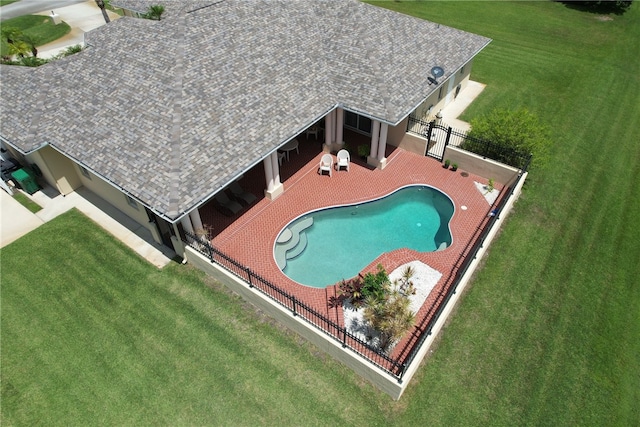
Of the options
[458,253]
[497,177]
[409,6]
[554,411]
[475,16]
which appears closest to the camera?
[554,411]

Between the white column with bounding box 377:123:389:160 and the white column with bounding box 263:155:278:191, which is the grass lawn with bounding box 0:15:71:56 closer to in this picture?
the white column with bounding box 263:155:278:191

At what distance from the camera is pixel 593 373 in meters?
14.7

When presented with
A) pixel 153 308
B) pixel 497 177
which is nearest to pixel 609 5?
pixel 497 177

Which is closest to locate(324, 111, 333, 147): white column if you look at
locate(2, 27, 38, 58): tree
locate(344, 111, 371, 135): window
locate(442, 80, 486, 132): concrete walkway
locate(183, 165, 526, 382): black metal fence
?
locate(344, 111, 371, 135): window

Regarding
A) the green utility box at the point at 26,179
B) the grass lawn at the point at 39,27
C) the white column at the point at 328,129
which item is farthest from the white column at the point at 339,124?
the grass lawn at the point at 39,27

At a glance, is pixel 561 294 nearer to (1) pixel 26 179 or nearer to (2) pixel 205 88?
(2) pixel 205 88

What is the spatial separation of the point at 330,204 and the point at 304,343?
794 cm

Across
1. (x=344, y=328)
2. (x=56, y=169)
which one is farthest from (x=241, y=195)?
(x=56, y=169)

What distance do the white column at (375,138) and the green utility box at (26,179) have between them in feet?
61.4

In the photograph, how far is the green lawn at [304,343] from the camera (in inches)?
543

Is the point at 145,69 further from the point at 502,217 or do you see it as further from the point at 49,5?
the point at 49,5

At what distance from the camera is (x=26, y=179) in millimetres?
21188

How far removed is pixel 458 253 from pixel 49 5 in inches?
2091

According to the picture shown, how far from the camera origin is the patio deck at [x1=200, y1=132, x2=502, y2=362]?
17.4 metres
